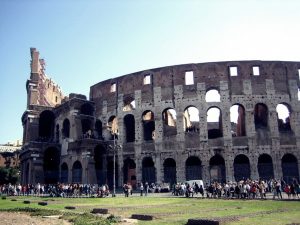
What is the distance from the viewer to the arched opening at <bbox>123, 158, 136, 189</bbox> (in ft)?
113

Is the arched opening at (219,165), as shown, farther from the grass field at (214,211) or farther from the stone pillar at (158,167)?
the grass field at (214,211)

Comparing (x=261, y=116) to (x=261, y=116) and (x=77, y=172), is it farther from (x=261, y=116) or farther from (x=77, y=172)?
(x=77, y=172)

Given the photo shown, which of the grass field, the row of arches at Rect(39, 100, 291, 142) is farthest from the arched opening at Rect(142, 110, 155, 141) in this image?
the grass field

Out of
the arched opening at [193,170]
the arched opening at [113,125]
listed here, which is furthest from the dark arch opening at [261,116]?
the arched opening at [113,125]

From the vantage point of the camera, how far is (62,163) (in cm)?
3684

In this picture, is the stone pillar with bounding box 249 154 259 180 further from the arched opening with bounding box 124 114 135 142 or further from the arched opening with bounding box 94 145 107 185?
the arched opening with bounding box 94 145 107 185

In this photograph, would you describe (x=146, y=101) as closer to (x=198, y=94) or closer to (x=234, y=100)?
(x=198, y=94)

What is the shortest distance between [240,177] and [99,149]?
14512mm

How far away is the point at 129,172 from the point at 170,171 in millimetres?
5919

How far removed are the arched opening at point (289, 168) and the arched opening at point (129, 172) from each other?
14.5 meters

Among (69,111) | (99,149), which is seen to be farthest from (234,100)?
(69,111)

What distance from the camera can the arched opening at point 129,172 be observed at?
34531 mm

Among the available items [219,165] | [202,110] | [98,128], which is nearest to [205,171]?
[219,165]

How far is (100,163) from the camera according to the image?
116 feet
